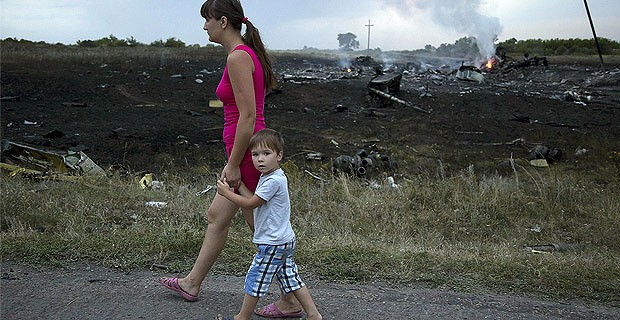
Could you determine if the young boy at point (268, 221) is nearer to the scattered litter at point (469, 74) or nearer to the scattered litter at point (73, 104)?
the scattered litter at point (73, 104)

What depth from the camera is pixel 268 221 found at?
11.3ft

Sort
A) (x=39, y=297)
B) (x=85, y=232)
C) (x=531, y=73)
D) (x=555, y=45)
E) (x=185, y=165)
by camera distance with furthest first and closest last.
→ (x=555, y=45) < (x=531, y=73) < (x=185, y=165) < (x=85, y=232) < (x=39, y=297)

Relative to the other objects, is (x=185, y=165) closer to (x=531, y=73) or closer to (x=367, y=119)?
(x=367, y=119)

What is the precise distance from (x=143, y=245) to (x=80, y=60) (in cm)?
2598

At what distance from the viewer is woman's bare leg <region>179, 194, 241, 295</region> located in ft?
12.4

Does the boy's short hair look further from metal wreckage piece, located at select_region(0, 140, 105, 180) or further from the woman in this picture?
metal wreckage piece, located at select_region(0, 140, 105, 180)

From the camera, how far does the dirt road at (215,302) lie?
376 centimetres

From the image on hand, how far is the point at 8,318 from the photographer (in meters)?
3.65

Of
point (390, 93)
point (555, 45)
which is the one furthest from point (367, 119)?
point (555, 45)

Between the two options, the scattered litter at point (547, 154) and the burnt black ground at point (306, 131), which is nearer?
the burnt black ground at point (306, 131)

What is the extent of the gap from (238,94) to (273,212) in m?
0.68

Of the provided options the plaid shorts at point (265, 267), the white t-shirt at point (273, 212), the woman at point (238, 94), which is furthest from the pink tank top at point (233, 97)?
the plaid shorts at point (265, 267)

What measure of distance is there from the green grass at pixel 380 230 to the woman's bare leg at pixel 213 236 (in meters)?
0.72

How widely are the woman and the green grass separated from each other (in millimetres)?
879
